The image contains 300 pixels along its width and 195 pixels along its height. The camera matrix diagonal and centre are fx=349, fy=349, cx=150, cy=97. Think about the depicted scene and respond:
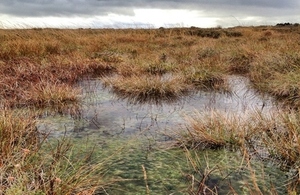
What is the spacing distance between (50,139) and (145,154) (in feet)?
3.93

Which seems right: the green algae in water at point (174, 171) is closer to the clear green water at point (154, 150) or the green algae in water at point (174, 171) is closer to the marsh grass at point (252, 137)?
the clear green water at point (154, 150)

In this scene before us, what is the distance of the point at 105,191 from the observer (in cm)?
278

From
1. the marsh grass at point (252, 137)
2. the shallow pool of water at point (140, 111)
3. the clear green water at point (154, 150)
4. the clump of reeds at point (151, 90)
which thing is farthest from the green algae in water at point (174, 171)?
the clump of reeds at point (151, 90)

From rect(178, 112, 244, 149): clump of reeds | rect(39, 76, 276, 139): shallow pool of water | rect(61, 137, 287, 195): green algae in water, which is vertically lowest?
rect(61, 137, 287, 195): green algae in water

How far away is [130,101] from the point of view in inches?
251

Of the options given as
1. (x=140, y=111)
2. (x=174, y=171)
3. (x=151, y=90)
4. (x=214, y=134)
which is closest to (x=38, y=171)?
(x=174, y=171)

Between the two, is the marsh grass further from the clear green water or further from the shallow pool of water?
the shallow pool of water

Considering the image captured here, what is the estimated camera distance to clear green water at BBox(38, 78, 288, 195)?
10.0 feet

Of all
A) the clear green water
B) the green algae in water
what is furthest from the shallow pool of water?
the green algae in water

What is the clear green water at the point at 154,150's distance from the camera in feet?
10.0

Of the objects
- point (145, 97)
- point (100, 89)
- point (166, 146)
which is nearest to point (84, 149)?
point (166, 146)

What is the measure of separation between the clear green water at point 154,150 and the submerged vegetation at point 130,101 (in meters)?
0.08

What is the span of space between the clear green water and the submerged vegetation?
76 millimetres

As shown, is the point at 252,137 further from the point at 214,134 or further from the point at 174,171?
the point at 174,171
